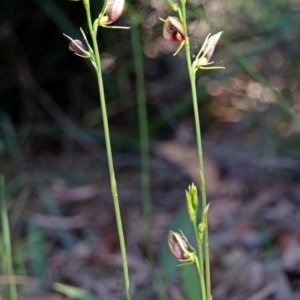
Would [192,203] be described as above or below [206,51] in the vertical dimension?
below

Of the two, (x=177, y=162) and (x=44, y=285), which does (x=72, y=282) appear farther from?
(x=177, y=162)

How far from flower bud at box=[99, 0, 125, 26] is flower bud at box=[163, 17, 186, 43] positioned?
0.04 m

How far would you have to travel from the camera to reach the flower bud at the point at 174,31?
1.64ft

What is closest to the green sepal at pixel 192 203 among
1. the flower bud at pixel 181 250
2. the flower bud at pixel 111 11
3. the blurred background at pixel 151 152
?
the flower bud at pixel 181 250

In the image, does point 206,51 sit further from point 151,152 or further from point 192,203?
point 151,152

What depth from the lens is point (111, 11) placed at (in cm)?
52

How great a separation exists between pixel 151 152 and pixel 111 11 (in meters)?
1.39

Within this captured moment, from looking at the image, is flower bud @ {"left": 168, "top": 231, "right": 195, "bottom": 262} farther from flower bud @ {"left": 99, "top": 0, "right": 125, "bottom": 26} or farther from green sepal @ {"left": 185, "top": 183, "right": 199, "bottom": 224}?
flower bud @ {"left": 99, "top": 0, "right": 125, "bottom": 26}

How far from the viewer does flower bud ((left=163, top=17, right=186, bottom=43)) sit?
19.7 inches

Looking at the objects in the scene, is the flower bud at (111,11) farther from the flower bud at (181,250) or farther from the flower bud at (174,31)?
the flower bud at (181,250)

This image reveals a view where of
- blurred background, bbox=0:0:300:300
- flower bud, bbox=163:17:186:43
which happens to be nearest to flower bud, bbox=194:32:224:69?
flower bud, bbox=163:17:186:43

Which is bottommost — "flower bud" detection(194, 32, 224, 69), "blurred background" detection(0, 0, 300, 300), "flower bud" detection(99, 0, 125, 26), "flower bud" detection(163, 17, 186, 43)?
"blurred background" detection(0, 0, 300, 300)

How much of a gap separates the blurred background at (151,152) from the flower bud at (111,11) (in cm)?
64

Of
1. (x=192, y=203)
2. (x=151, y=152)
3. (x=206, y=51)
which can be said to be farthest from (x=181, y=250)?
(x=151, y=152)
